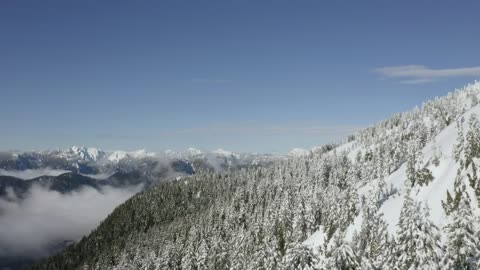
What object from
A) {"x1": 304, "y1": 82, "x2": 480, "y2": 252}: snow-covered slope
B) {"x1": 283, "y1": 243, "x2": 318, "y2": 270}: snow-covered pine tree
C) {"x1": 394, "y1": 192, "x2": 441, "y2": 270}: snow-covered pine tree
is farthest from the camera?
{"x1": 304, "y1": 82, "x2": 480, "y2": 252}: snow-covered slope

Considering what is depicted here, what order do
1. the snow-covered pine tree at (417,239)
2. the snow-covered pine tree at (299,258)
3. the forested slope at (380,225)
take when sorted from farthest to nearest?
the forested slope at (380,225) < the snow-covered pine tree at (417,239) < the snow-covered pine tree at (299,258)

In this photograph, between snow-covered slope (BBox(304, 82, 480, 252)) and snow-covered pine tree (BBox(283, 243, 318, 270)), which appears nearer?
snow-covered pine tree (BBox(283, 243, 318, 270))

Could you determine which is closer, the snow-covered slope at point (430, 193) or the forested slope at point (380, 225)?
the forested slope at point (380, 225)

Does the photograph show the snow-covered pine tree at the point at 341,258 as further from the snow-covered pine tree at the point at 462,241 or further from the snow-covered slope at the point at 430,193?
the snow-covered slope at the point at 430,193

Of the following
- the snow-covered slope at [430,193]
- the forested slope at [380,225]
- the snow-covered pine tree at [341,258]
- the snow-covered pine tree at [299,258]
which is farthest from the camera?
the snow-covered slope at [430,193]

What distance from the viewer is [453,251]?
168 feet

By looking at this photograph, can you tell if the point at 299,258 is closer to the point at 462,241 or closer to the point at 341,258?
the point at 341,258

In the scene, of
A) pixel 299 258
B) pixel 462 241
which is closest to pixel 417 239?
pixel 462 241

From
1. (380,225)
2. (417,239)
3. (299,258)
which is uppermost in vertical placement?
(417,239)

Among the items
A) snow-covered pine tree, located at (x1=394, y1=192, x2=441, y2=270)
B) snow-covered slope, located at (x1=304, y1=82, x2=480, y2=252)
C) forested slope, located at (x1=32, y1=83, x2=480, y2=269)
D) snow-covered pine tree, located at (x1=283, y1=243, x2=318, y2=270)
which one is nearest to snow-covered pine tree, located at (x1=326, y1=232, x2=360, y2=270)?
forested slope, located at (x1=32, y1=83, x2=480, y2=269)

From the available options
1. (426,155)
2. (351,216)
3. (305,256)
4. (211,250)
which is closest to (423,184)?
(351,216)

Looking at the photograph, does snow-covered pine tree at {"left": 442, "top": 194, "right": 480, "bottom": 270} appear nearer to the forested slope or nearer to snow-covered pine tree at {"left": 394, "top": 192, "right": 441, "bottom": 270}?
the forested slope

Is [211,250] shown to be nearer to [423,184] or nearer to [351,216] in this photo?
[351,216]

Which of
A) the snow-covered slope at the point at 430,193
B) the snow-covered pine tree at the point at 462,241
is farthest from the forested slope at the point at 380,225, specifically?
the snow-covered slope at the point at 430,193
